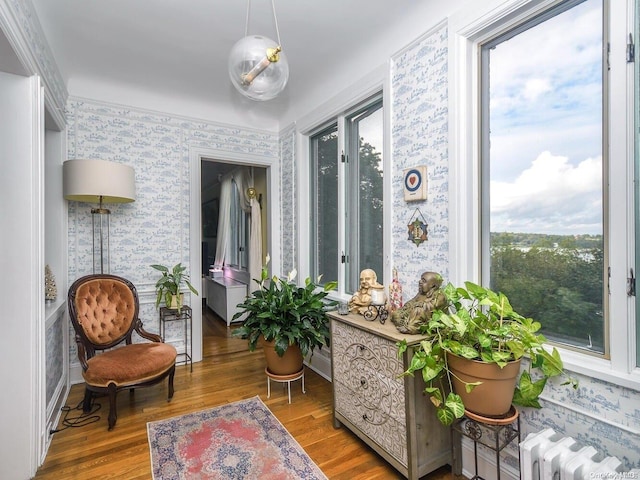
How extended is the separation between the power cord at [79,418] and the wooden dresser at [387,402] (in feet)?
6.08

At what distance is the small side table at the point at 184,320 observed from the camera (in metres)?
3.25

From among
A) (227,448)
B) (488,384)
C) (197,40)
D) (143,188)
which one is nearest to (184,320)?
(143,188)

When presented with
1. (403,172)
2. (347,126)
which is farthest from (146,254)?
(403,172)

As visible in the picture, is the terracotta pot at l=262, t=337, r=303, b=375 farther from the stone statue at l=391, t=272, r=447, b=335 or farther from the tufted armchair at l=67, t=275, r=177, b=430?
the stone statue at l=391, t=272, r=447, b=335

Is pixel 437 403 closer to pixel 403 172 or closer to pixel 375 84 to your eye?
pixel 403 172

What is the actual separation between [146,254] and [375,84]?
105 inches

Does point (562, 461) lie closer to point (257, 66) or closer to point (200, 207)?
point (257, 66)

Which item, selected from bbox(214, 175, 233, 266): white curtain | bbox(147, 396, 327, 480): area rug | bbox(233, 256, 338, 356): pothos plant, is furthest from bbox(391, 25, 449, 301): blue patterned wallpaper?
bbox(214, 175, 233, 266): white curtain

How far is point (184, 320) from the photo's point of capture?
354 cm

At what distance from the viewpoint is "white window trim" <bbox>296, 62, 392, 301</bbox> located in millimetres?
2357

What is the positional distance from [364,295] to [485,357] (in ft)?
3.27

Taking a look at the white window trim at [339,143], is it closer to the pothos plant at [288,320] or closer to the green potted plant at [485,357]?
the pothos plant at [288,320]

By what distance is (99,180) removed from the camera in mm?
2598

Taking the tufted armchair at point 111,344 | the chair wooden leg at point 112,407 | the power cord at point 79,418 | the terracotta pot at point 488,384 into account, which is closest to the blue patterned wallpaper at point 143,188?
the tufted armchair at point 111,344
